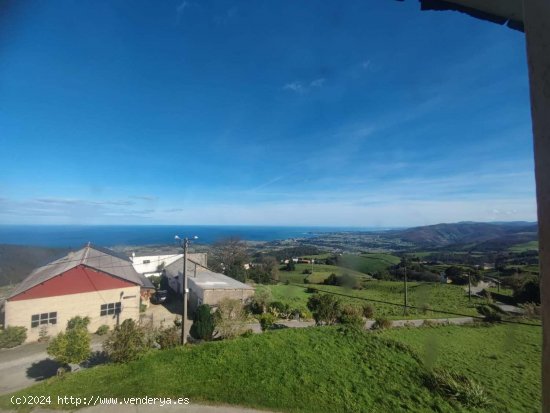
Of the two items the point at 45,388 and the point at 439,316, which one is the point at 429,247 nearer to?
the point at 439,316

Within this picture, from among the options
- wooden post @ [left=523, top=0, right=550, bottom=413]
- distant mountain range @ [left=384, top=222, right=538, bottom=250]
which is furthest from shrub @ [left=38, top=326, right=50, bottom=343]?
distant mountain range @ [left=384, top=222, right=538, bottom=250]

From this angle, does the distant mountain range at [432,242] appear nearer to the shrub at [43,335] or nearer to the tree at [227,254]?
the shrub at [43,335]

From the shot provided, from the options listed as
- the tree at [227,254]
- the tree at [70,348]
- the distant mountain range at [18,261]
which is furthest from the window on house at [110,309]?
the tree at [227,254]

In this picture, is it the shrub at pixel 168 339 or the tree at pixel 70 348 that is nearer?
the tree at pixel 70 348

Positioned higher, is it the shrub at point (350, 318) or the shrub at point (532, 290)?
the shrub at point (532, 290)

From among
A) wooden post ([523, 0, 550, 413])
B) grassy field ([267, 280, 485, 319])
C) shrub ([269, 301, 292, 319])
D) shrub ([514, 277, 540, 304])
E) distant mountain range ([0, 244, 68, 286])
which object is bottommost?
grassy field ([267, 280, 485, 319])

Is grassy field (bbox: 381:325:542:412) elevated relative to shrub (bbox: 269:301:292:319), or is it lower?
elevated

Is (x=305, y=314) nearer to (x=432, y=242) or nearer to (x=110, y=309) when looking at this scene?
(x=110, y=309)

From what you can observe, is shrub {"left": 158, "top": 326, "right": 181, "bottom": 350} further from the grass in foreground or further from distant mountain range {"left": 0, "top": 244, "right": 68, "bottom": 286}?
distant mountain range {"left": 0, "top": 244, "right": 68, "bottom": 286}
